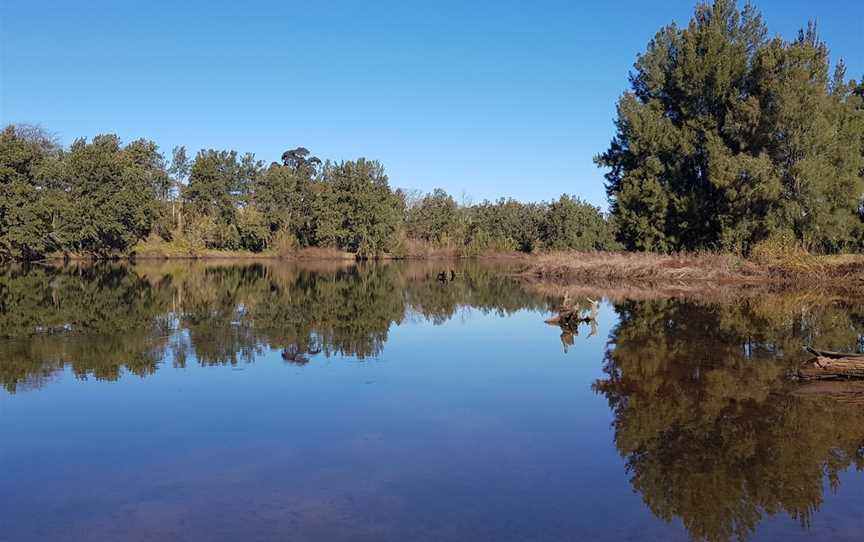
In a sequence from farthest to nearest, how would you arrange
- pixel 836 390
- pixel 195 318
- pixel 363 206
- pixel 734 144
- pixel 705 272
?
pixel 363 206 < pixel 734 144 < pixel 705 272 < pixel 195 318 < pixel 836 390

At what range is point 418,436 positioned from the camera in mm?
8734

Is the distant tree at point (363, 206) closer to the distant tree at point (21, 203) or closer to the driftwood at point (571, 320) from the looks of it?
the distant tree at point (21, 203)

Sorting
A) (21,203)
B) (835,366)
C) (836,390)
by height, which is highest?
(21,203)

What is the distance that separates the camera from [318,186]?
80938 mm

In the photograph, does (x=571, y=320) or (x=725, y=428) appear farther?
(x=571, y=320)

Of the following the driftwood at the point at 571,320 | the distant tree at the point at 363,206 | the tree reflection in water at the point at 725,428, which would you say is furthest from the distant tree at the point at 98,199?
the tree reflection in water at the point at 725,428

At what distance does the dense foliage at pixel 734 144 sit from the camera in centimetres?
3444

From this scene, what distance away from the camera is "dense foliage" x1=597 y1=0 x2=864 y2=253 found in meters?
34.4

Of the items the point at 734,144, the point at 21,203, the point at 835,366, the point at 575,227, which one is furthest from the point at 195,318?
the point at 575,227

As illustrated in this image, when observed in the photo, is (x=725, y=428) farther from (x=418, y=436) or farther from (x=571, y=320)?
(x=571, y=320)

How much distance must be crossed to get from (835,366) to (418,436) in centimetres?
833

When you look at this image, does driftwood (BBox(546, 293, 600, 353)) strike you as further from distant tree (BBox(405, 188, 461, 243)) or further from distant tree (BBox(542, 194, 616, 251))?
distant tree (BBox(405, 188, 461, 243))

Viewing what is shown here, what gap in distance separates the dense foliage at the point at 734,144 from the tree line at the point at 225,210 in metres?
28.1

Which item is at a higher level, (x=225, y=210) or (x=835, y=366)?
(x=225, y=210)
